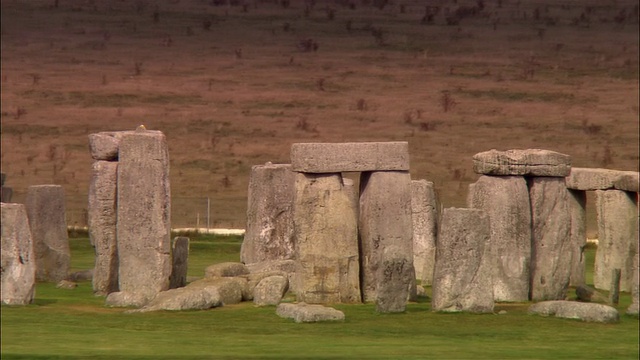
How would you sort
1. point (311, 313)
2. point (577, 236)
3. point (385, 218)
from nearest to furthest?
point (311, 313), point (385, 218), point (577, 236)

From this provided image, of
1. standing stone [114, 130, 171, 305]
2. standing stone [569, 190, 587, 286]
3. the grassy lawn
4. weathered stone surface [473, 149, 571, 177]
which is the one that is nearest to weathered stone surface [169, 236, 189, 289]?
standing stone [114, 130, 171, 305]

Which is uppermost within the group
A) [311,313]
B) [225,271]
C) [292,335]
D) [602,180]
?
[602,180]

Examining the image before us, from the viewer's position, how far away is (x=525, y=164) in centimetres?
Result: 2478

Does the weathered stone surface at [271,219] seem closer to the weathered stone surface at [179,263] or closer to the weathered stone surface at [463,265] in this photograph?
the weathered stone surface at [179,263]

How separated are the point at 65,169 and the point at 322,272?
23.5 meters

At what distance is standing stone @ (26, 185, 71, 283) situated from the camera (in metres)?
26.5

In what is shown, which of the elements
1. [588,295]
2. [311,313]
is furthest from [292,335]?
[588,295]

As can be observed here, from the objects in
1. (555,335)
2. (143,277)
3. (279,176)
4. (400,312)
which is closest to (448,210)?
(400,312)

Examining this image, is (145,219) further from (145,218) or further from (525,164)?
(525,164)

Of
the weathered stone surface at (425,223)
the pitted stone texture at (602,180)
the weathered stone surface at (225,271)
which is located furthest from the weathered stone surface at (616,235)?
the weathered stone surface at (225,271)

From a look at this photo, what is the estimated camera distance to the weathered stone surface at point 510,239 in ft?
80.4

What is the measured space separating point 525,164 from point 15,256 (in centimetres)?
798

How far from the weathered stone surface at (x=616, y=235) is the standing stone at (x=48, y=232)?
8.82 metres

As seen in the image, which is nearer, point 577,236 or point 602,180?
point 602,180
